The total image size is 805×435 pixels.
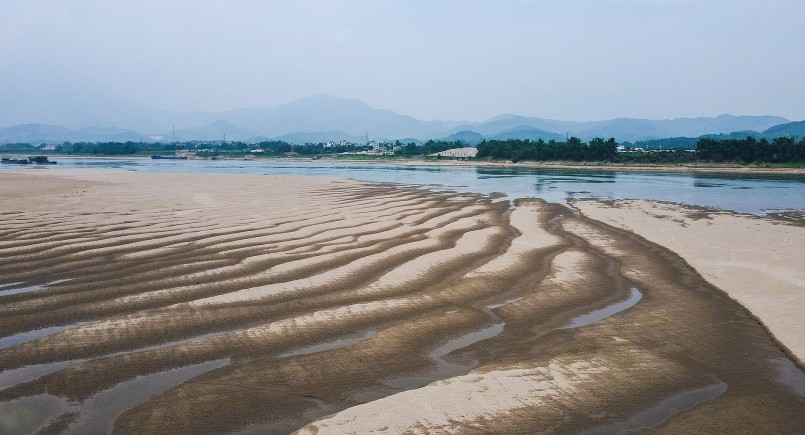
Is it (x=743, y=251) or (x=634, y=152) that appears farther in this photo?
(x=634, y=152)

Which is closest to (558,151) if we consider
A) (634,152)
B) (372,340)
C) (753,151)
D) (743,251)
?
(634,152)

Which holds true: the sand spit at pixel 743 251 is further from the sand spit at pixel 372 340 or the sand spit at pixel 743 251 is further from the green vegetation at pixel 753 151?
the green vegetation at pixel 753 151

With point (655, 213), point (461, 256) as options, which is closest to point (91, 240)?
point (461, 256)

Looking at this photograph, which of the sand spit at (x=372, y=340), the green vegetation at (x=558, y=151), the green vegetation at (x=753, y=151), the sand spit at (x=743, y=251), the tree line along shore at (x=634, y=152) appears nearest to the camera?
the sand spit at (x=372, y=340)

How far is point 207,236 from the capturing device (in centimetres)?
1738

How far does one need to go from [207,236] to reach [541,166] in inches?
3369

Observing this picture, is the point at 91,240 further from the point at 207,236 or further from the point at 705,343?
the point at 705,343

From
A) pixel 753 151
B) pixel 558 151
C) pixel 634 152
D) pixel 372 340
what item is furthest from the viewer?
pixel 634 152

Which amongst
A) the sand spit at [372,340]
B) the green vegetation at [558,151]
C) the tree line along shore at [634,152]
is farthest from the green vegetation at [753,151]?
the sand spit at [372,340]

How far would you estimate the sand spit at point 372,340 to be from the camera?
6020 millimetres

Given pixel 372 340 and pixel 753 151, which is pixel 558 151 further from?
pixel 372 340

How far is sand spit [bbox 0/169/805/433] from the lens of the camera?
6020 mm

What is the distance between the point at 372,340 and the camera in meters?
8.29

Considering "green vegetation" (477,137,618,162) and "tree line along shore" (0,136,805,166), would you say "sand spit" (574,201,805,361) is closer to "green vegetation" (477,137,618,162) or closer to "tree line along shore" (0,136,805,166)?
"tree line along shore" (0,136,805,166)
